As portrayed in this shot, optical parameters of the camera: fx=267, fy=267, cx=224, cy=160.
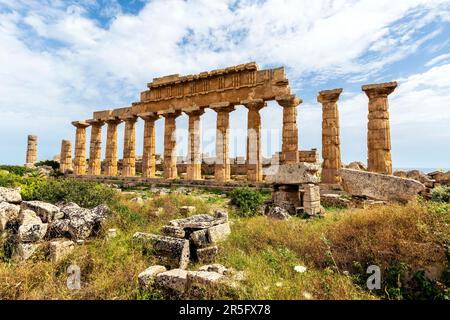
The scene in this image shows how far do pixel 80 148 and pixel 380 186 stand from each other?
24461mm

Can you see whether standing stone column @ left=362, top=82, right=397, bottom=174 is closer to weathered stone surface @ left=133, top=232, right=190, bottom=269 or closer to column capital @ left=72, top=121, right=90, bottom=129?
weathered stone surface @ left=133, top=232, right=190, bottom=269

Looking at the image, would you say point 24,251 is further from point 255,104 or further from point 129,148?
point 129,148

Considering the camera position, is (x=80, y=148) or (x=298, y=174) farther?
(x=80, y=148)

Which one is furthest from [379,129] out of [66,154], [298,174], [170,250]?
[66,154]

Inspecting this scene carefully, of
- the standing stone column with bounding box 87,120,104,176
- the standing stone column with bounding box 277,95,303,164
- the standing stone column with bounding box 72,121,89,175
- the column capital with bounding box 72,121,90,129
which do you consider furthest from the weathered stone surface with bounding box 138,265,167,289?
the column capital with bounding box 72,121,90,129

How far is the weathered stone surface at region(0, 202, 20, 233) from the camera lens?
574 cm

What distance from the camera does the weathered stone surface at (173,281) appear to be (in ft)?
12.4

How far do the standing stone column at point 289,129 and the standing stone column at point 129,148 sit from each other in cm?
1233

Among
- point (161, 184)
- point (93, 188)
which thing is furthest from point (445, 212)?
point (161, 184)

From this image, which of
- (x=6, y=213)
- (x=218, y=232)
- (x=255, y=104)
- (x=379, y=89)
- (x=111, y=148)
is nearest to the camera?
(x=218, y=232)

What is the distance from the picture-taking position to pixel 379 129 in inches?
588

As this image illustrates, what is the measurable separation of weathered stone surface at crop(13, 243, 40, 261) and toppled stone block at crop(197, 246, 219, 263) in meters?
3.13
